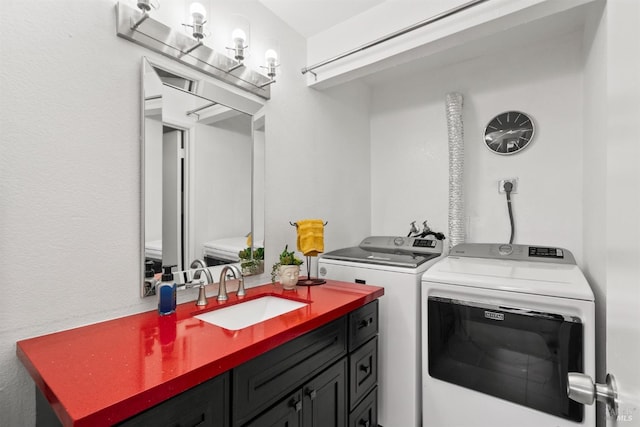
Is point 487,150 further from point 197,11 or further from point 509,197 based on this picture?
point 197,11

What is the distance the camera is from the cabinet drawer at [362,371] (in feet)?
4.79

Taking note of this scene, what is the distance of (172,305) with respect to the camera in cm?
128

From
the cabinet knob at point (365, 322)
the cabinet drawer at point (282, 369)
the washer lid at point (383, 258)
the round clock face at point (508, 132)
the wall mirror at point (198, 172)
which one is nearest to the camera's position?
the cabinet drawer at point (282, 369)

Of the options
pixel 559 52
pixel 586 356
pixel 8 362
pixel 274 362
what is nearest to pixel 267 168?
pixel 274 362

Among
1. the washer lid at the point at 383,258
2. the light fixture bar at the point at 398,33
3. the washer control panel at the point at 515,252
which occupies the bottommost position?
the washer lid at the point at 383,258

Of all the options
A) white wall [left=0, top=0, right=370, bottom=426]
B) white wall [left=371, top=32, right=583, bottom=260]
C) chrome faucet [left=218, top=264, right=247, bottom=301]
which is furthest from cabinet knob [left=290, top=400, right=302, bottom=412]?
white wall [left=371, top=32, right=583, bottom=260]

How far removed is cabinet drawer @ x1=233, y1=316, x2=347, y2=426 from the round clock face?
186 cm

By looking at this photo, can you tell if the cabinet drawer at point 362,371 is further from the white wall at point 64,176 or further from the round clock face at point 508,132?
the round clock face at point 508,132

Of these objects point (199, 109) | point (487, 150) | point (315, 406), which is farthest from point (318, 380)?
point (487, 150)

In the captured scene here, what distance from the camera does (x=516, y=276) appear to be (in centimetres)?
157

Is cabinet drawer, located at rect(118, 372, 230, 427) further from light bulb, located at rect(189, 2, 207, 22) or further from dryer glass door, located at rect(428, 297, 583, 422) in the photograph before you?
light bulb, located at rect(189, 2, 207, 22)

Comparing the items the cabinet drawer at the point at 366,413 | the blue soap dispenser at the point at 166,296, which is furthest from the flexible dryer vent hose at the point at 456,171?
the blue soap dispenser at the point at 166,296

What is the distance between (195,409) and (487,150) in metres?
2.48

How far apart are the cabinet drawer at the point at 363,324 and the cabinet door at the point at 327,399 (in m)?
0.12
